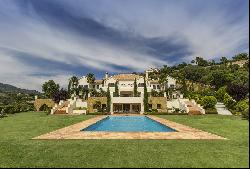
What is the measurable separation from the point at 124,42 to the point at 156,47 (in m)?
13.1

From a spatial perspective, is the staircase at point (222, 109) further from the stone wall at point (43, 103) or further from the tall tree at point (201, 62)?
the tall tree at point (201, 62)

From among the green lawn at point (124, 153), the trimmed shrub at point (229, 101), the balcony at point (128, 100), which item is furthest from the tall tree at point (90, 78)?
the green lawn at point (124, 153)

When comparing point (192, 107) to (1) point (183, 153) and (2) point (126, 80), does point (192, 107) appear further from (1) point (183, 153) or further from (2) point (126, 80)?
(1) point (183, 153)

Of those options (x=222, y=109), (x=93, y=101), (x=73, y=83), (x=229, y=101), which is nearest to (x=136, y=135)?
(x=222, y=109)

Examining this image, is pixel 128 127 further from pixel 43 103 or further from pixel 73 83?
pixel 73 83

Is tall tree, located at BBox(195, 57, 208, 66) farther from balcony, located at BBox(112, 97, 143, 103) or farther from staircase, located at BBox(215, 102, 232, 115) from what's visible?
balcony, located at BBox(112, 97, 143, 103)

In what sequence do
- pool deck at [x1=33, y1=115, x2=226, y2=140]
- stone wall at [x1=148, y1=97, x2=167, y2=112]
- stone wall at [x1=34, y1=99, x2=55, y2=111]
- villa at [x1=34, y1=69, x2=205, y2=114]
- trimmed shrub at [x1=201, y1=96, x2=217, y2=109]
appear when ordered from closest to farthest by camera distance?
pool deck at [x1=33, y1=115, x2=226, y2=140]
trimmed shrub at [x1=201, y1=96, x2=217, y2=109]
villa at [x1=34, y1=69, x2=205, y2=114]
stone wall at [x1=148, y1=97, x2=167, y2=112]
stone wall at [x1=34, y1=99, x2=55, y2=111]

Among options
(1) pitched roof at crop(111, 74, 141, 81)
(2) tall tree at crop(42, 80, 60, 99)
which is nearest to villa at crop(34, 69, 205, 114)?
(1) pitched roof at crop(111, 74, 141, 81)

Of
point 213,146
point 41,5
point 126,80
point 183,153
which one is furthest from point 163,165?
point 126,80

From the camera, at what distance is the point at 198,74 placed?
93.7 metres

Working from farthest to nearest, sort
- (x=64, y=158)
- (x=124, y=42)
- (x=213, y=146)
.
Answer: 1. (x=124, y=42)
2. (x=213, y=146)
3. (x=64, y=158)

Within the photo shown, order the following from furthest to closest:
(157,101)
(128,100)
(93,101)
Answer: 1. (93,101)
2. (128,100)
3. (157,101)

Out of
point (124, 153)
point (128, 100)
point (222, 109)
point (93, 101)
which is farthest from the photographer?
point (93, 101)

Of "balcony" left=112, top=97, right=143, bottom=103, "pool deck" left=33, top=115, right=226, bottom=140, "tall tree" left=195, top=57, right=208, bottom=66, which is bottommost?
"pool deck" left=33, top=115, right=226, bottom=140
